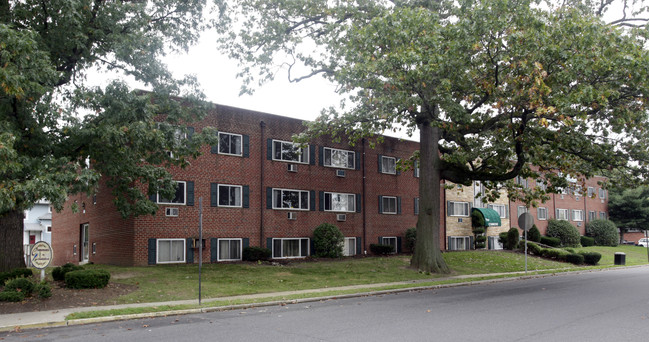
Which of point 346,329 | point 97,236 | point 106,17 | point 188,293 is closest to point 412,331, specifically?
point 346,329

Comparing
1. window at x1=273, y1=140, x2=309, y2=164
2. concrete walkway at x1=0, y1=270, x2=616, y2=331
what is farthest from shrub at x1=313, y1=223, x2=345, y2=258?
concrete walkway at x1=0, y1=270, x2=616, y2=331

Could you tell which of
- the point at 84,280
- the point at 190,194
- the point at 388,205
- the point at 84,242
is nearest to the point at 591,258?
the point at 388,205

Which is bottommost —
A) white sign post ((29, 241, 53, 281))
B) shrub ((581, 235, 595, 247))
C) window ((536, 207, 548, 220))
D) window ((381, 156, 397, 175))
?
shrub ((581, 235, 595, 247))

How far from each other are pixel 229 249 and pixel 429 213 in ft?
30.7

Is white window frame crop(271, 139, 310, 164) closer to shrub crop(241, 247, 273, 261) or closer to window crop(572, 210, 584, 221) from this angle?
shrub crop(241, 247, 273, 261)

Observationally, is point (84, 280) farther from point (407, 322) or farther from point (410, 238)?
point (410, 238)

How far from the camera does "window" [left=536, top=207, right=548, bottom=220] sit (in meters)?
47.9

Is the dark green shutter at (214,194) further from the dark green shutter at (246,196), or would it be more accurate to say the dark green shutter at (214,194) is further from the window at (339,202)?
the window at (339,202)

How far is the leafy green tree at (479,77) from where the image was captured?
603 inches

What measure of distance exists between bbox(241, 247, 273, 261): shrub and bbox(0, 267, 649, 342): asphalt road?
34.5ft

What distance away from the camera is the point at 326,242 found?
2730 centimetres

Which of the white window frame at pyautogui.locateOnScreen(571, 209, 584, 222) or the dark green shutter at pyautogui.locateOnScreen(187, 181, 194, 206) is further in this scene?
the white window frame at pyautogui.locateOnScreen(571, 209, 584, 222)

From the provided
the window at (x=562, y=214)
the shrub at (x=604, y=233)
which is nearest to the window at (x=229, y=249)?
the window at (x=562, y=214)

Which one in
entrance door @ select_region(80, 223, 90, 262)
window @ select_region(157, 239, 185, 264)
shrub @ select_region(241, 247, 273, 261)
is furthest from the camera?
entrance door @ select_region(80, 223, 90, 262)
